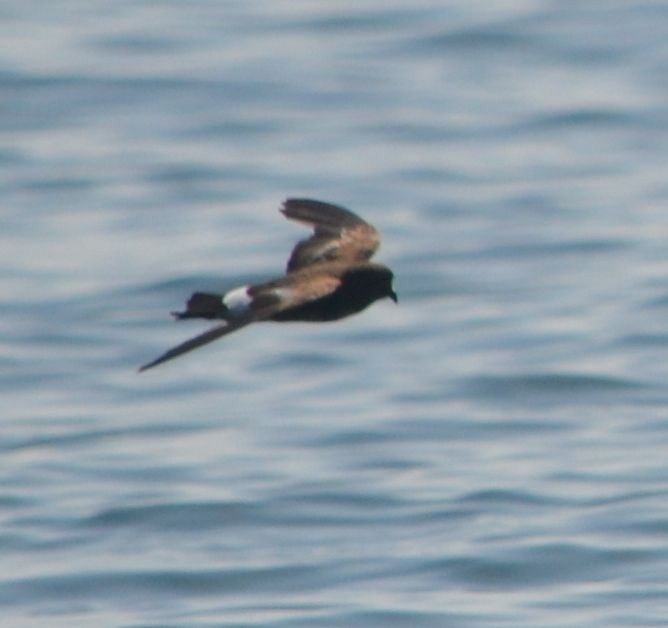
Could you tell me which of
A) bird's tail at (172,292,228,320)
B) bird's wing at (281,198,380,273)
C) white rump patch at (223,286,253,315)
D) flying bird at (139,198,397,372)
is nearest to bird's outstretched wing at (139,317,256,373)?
flying bird at (139,198,397,372)

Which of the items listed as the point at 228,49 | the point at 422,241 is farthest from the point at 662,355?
the point at 228,49

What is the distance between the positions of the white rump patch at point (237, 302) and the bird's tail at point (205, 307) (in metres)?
0.02

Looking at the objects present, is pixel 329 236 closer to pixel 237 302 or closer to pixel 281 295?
pixel 281 295

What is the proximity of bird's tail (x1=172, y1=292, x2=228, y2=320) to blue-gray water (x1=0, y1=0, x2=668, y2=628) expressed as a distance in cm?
336

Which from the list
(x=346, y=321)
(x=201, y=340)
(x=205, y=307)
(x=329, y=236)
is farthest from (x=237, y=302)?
(x=346, y=321)

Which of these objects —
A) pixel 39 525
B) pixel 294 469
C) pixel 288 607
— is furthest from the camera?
pixel 294 469

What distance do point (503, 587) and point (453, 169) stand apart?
9590 mm

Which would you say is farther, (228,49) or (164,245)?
(228,49)

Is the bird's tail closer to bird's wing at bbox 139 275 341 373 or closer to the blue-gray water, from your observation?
bird's wing at bbox 139 275 341 373

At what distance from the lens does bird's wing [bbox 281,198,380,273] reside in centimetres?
1041

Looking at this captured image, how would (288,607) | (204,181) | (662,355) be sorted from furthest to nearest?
1. (204,181)
2. (662,355)
3. (288,607)

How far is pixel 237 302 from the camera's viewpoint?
8.72m

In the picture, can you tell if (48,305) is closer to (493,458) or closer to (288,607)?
(493,458)

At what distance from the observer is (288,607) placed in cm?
1230
